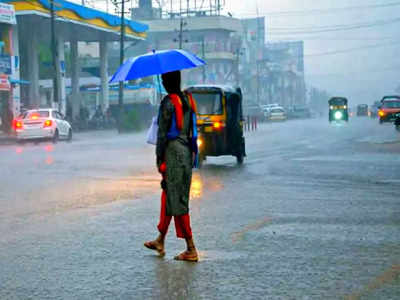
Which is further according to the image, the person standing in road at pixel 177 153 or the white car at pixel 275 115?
the white car at pixel 275 115

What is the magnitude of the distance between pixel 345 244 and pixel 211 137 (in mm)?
11346

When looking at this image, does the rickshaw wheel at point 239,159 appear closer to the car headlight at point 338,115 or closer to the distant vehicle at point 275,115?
the car headlight at point 338,115

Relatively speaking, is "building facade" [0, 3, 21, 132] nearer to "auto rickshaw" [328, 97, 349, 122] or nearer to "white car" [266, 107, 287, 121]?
"auto rickshaw" [328, 97, 349, 122]

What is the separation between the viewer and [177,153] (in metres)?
6.89

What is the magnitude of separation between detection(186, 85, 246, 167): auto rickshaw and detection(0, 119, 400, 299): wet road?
89.5 inches

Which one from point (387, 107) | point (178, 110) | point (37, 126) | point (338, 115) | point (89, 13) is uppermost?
point (89, 13)

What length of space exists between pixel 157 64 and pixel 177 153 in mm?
928

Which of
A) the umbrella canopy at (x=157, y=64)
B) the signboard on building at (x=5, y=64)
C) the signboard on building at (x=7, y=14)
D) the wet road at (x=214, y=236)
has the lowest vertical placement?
the wet road at (x=214, y=236)

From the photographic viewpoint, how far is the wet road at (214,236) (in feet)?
19.2

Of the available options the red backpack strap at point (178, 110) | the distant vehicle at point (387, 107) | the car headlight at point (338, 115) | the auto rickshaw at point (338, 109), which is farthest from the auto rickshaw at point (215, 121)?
the car headlight at point (338, 115)

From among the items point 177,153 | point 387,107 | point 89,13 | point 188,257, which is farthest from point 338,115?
point 188,257

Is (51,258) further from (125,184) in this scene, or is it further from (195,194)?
(125,184)

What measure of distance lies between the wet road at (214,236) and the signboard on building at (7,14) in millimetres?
31148

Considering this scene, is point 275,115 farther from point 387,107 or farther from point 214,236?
point 214,236
